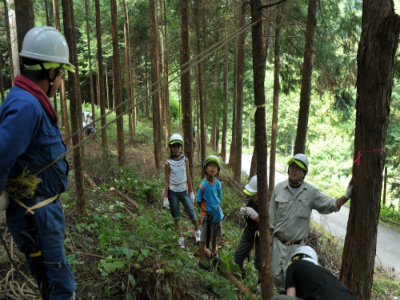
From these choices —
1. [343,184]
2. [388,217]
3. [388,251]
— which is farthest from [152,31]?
[343,184]

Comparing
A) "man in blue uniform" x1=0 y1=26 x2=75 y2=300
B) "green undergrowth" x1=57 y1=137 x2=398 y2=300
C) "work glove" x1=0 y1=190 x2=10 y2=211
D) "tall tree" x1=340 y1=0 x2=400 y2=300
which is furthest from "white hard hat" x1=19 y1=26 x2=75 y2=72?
"tall tree" x1=340 y1=0 x2=400 y2=300

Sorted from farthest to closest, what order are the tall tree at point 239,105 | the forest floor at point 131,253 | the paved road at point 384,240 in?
1. the tall tree at point 239,105
2. the paved road at point 384,240
3. the forest floor at point 131,253

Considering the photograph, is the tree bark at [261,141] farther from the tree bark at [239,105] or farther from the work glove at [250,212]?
the tree bark at [239,105]

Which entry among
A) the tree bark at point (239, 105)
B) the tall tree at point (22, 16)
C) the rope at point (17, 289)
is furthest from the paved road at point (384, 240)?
the tall tree at point (22, 16)

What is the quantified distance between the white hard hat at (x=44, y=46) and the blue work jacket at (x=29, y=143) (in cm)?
30

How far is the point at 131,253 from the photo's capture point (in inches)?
146

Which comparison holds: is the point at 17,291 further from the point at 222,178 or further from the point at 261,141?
the point at 222,178

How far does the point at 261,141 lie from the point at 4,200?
2570 mm

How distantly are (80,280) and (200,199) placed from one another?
2591mm

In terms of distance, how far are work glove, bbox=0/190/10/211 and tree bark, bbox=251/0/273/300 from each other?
2454 mm

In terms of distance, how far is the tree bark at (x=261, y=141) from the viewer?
3.49 metres

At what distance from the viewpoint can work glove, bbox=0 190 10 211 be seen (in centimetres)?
212

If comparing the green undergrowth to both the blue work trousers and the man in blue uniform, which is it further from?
the man in blue uniform

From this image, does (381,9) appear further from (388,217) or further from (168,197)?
(388,217)
